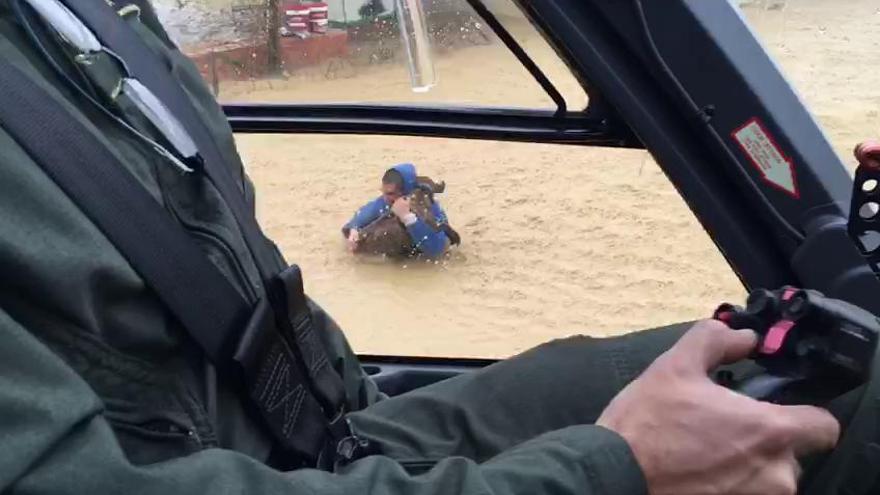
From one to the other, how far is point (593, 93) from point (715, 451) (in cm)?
54

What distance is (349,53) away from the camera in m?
1.54

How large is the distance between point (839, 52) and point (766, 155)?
5.53 feet

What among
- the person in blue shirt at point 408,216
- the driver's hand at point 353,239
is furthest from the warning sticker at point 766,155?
the driver's hand at point 353,239

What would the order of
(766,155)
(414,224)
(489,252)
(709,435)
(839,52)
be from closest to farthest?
(709,435)
(766,155)
(414,224)
(489,252)
(839,52)

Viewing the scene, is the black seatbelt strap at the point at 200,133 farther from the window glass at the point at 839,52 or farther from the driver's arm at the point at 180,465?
the window glass at the point at 839,52

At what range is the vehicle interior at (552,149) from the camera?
111cm

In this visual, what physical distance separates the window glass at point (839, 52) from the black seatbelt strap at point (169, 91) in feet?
2.55

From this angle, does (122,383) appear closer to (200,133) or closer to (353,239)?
(200,133)

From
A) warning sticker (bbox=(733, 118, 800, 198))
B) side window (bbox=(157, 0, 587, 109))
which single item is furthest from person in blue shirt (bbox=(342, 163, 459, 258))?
warning sticker (bbox=(733, 118, 800, 198))

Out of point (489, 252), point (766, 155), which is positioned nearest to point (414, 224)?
point (489, 252)

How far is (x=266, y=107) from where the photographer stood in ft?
4.98

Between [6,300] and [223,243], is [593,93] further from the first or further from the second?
[6,300]

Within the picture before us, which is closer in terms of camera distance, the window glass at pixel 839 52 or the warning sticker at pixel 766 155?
the warning sticker at pixel 766 155

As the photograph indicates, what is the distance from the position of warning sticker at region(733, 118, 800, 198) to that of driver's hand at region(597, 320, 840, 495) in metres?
0.35
